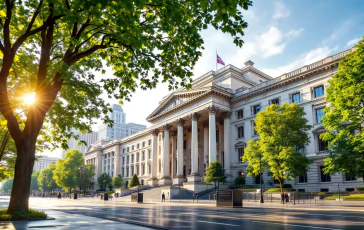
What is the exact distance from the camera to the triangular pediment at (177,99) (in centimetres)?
5727

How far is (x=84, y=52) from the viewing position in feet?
48.3

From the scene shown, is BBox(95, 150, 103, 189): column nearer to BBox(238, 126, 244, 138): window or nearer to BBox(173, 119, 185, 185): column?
BBox(173, 119, 185, 185): column

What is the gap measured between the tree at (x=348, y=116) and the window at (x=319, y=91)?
13099 mm

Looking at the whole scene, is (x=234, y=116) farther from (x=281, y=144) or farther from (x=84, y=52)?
(x=84, y=52)

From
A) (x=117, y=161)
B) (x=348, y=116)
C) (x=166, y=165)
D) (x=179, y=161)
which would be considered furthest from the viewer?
(x=117, y=161)

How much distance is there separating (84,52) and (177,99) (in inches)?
1970

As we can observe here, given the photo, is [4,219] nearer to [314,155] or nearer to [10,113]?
[10,113]

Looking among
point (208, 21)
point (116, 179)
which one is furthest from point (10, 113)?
point (116, 179)

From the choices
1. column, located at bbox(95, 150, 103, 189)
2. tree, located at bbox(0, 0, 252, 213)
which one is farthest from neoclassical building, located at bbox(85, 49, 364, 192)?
column, located at bbox(95, 150, 103, 189)

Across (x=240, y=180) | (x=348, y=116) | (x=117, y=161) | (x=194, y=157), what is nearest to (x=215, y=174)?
(x=240, y=180)

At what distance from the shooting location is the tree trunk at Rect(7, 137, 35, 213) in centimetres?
1448

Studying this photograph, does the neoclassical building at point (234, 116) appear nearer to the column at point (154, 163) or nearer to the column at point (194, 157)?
the column at point (194, 157)

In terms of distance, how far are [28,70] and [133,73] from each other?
7058 mm

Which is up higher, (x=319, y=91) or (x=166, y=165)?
(x=319, y=91)
